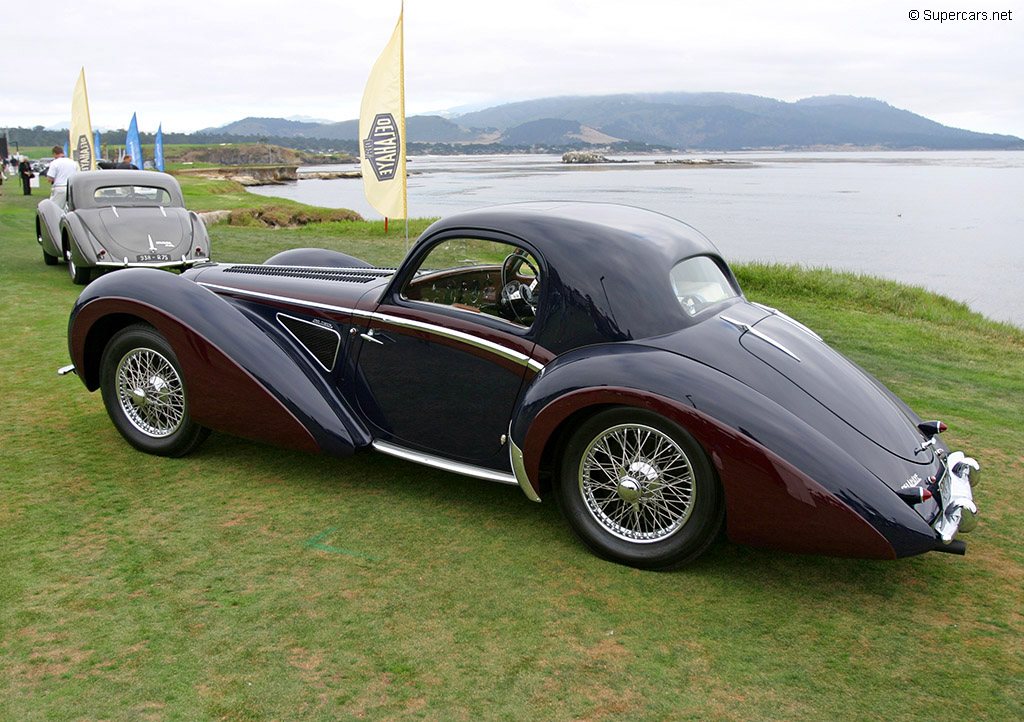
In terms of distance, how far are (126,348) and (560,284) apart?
295 centimetres

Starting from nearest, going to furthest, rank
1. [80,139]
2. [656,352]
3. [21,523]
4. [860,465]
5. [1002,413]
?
[860,465] → [656,352] → [21,523] → [1002,413] → [80,139]

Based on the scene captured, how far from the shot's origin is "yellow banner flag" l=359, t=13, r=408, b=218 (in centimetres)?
1423

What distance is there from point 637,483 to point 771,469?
619mm

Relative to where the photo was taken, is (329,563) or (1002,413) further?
(1002,413)

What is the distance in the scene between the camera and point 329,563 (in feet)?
12.8

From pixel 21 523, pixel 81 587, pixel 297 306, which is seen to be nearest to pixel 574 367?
pixel 297 306

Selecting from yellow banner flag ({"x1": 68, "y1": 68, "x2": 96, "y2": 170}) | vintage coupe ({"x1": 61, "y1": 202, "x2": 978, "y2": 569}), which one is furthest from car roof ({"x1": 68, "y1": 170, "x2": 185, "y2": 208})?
yellow banner flag ({"x1": 68, "y1": 68, "x2": 96, "y2": 170})

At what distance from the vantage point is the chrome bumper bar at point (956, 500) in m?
3.55

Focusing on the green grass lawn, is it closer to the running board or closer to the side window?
the running board

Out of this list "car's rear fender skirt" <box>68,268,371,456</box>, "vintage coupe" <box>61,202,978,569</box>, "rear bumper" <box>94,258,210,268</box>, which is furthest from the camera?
"rear bumper" <box>94,258,210,268</box>

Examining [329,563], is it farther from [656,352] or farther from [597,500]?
[656,352]

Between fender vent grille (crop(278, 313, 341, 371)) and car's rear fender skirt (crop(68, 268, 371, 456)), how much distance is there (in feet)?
0.40

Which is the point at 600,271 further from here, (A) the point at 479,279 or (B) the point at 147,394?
(B) the point at 147,394

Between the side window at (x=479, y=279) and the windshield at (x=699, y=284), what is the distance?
770mm
